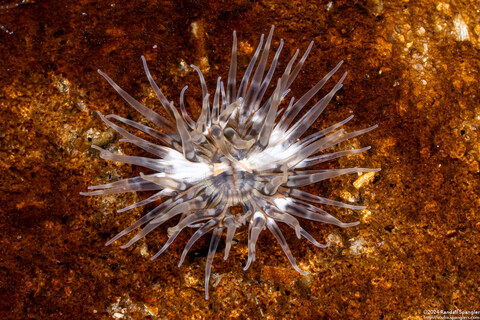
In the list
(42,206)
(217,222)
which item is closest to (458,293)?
(217,222)

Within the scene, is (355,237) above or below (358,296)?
above

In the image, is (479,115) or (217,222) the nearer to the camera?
(217,222)

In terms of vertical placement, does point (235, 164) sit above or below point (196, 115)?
below

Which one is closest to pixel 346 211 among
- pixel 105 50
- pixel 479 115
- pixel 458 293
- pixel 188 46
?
→ pixel 458 293

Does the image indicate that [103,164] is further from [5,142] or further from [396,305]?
[396,305]

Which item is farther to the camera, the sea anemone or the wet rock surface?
the wet rock surface

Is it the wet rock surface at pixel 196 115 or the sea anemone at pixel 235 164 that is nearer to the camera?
the sea anemone at pixel 235 164

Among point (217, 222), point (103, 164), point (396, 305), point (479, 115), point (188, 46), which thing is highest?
point (188, 46)

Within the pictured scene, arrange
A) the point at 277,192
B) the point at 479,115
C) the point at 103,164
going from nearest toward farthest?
the point at 277,192
the point at 103,164
the point at 479,115

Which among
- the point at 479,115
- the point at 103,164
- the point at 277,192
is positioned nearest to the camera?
the point at 277,192

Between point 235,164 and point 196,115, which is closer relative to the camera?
point 235,164
